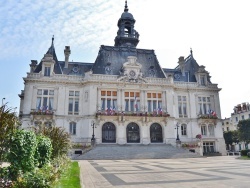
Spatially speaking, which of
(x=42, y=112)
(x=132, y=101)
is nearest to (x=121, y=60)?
(x=132, y=101)

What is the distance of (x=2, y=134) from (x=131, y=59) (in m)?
37.8

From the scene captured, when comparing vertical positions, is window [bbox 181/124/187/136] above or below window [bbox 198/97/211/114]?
below

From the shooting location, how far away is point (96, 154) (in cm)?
3406

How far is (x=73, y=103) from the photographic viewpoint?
142 ft

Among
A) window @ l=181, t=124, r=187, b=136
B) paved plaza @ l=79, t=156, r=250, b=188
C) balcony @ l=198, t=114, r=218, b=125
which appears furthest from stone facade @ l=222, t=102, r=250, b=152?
paved plaza @ l=79, t=156, r=250, b=188

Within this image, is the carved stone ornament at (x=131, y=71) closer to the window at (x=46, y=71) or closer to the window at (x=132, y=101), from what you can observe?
the window at (x=132, y=101)

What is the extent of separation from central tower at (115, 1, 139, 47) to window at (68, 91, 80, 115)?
1616cm

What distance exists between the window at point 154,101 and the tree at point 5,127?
3620 cm

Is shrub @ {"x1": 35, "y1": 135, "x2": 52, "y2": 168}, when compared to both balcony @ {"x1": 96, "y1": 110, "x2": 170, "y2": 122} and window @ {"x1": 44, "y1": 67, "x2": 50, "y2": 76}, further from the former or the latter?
window @ {"x1": 44, "y1": 67, "x2": 50, "y2": 76}

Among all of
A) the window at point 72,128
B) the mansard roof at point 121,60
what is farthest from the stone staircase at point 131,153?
the mansard roof at point 121,60

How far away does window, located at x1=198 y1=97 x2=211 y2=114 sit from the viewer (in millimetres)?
47594

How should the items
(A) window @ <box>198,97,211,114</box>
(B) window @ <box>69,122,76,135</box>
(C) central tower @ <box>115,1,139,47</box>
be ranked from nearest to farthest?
(B) window @ <box>69,122,76,135</box>, (A) window @ <box>198,97,211,114</box>, (C) central tower @ <box>115,1,139,47</box>

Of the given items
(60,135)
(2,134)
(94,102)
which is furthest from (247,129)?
(2,134)

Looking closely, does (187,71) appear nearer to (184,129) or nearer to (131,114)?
(184,129)
